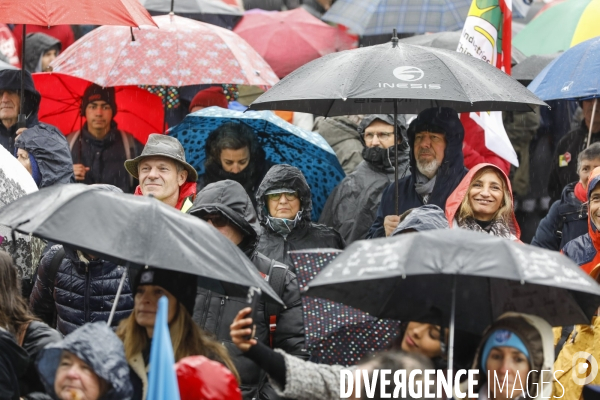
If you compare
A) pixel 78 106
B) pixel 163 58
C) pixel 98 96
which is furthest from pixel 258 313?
pixel 78 106

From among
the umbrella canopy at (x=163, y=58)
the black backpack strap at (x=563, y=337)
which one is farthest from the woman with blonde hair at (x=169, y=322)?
the umbrella canopy at (x=163, y=58)

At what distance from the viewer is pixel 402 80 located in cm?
720

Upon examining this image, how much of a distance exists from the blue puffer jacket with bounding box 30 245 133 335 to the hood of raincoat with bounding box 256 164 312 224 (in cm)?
141

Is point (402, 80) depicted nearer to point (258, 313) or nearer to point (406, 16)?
point (258, 313)

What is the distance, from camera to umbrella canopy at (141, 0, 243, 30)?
494 inches

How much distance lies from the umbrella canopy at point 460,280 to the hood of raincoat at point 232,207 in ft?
4.33

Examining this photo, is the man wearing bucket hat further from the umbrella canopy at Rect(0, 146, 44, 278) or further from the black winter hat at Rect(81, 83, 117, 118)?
the black winter hat at Rect(81, 83, 117, 118)

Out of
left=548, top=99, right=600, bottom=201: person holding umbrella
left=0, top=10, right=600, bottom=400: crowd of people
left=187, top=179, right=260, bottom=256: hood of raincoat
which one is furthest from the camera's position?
left=548, top=99, right=600, bottom=201: person holding umbrella

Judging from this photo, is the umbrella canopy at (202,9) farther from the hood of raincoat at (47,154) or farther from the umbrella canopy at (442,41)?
the hood of raincoat at (47,154)

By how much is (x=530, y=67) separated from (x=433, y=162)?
11.9ft

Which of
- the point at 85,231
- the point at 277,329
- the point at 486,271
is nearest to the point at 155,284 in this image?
the point at 85,231

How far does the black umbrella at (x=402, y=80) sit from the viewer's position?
7.10 m

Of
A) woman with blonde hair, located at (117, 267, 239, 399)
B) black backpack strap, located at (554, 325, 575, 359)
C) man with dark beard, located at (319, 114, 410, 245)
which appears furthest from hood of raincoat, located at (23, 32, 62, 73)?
woman with blonde hair, located at (117, 267, 239, 399)

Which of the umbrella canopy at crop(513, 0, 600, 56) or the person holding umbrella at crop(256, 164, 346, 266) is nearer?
the person holding umbrella at crop(256, 164, 346, 266)
